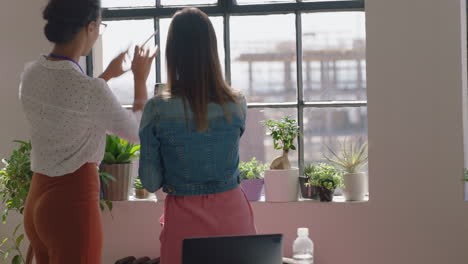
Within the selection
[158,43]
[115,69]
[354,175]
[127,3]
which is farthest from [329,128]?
[115,69]

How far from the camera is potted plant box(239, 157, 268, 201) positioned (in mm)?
3475

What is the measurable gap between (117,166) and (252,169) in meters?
0.72

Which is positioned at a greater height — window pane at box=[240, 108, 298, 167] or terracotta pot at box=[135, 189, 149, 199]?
window pane at box=[240, 108, 298, 167]

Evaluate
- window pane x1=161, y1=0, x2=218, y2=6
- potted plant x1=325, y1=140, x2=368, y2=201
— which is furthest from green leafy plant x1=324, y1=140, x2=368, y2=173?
window pane x1=161, y1=0, x2=218, y2=6

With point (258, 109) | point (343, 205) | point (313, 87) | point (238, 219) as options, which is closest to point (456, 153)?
point (343, 205)

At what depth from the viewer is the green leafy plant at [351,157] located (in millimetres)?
3389

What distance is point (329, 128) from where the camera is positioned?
11.9ft

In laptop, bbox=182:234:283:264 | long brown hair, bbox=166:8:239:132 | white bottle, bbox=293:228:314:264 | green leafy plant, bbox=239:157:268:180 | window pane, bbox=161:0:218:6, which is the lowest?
white bottle, bbox=293:228:314:264

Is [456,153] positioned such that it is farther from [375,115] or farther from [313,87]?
[313,87]

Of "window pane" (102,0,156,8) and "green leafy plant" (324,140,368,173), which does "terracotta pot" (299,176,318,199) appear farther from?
"window pane" (102,0,156,8)

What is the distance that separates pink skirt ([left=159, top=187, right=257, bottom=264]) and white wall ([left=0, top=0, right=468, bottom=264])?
1.42m

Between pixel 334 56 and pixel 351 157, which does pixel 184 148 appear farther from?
pixel 334 56

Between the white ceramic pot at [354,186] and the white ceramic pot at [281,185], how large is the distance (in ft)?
0.87

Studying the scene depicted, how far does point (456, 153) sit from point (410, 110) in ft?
0.98
